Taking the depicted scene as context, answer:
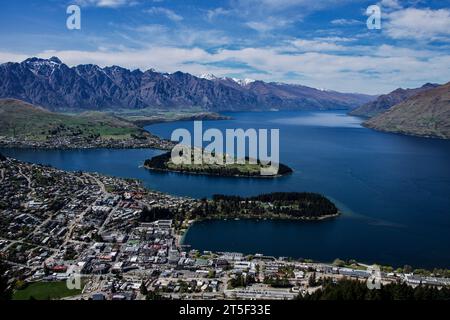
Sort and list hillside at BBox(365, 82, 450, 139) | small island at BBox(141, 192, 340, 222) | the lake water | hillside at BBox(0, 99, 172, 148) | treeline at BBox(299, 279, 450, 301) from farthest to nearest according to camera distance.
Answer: hillside at BBox(365, 82, 450, 139) → hillside at BBox(0, 99, 172, 148) → small island at BBox(141, 192, 340, 222) → the lake water → treeline at BBox(299, 279, 450, 301)

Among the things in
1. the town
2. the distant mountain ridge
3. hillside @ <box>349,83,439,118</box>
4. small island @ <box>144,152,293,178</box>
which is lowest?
the town

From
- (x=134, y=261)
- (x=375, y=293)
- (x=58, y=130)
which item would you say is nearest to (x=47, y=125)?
(x=58, y=130)

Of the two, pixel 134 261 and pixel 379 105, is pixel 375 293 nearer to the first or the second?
pixel 134 261

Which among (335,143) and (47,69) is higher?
(47,69)

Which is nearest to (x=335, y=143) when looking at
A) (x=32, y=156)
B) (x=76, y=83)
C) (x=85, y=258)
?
(x=32, y=156)

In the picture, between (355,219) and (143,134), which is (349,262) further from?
(143,134)

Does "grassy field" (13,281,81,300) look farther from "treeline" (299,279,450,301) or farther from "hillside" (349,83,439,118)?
"hillside" (349,83,439,118)

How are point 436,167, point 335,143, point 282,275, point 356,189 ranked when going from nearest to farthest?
point 282,275, point 356,189, point 436,167, point 335,143

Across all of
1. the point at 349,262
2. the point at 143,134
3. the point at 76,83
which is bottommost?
the point at 349,262

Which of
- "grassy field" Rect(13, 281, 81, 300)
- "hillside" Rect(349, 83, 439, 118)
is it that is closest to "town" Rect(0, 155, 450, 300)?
"grassy field" Rect(13, 281, 81, 300)
